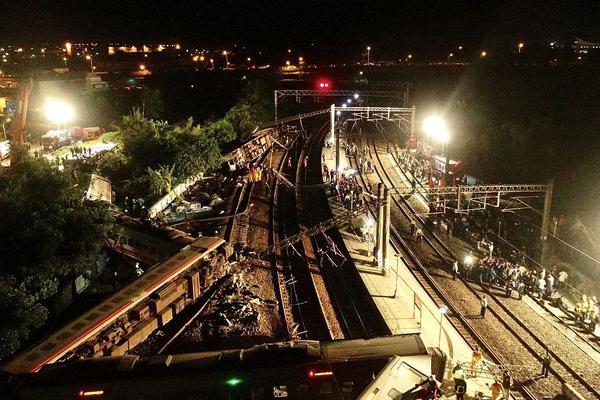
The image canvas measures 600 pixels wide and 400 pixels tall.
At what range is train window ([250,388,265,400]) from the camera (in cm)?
941

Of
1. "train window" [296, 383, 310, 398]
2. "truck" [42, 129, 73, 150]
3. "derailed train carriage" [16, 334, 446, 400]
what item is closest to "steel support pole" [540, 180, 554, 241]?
"derailed train carriage" [16, 334, 446, 400]

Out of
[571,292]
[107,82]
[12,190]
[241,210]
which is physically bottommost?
[571,292]

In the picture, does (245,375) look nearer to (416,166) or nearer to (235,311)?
(235,311)

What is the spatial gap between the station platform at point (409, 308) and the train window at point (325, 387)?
284 cm

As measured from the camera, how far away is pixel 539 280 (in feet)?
60.2

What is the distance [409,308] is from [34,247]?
1196 centimetres

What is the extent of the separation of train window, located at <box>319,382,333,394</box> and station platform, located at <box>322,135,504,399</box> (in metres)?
2.84

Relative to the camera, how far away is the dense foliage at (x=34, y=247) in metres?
11.2

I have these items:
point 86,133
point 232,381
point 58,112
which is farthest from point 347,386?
point 86,133

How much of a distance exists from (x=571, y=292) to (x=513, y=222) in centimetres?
703

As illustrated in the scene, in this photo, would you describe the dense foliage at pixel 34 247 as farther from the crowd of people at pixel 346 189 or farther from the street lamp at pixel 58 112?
the street lamp at pixel 58 112

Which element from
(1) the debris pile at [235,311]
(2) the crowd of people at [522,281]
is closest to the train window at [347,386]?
(1) the debris pile at [235,311]

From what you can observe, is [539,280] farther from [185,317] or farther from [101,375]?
[101,375]

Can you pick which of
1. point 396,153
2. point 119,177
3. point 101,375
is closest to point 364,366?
point 101,375
